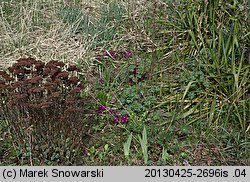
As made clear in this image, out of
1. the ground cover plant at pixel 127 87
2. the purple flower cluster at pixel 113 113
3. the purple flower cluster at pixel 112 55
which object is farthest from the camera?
the purple flower cluster at pixel 112 55

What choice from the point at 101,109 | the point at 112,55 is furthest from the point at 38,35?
the point at 101,109

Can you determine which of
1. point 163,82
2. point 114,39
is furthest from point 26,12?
point 163,82

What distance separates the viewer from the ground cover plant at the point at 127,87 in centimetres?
300

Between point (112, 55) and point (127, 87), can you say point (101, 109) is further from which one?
point (112, 55)

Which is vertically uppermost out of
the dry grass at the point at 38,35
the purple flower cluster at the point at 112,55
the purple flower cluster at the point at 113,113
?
the dry grass at the point at 38,35

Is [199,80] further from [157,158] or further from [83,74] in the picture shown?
[83,74]

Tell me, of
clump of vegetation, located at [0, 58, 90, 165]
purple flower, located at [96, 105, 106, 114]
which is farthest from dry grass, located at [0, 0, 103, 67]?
clump of vegetation, located at [0, 58, 90, 165]

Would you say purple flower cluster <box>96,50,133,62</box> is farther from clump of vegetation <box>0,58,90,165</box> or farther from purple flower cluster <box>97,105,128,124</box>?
clump of vegetation <box>0,58,90,165</box>

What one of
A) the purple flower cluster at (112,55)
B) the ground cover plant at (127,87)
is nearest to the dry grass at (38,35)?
the ground cover plant at (127,87)

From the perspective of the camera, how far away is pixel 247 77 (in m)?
3.63

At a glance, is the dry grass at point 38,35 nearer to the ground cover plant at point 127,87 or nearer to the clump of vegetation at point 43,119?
the ground cover plant at point 127,87

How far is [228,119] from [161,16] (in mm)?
1633

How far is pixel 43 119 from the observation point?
2963 millimetres

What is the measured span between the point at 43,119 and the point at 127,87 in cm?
109
